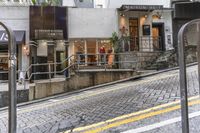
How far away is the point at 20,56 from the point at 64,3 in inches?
308

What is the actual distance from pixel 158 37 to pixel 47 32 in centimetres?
837

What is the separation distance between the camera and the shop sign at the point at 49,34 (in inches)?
814

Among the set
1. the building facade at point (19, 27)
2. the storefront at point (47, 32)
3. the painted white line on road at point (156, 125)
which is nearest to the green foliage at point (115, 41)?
the storefront at point (47, 32)

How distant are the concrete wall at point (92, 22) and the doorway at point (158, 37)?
3.27 m

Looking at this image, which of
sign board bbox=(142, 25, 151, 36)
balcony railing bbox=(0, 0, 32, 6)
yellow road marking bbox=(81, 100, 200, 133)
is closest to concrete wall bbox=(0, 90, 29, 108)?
yellow road marking bbox=(81, 100, 200, 133)

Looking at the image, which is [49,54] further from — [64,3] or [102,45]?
[64,3]

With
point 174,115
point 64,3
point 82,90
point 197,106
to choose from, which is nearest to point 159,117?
point 174,115

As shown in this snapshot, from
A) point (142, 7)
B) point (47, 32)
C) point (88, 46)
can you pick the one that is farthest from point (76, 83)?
point (142, 7)

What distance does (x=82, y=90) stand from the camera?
559 inches

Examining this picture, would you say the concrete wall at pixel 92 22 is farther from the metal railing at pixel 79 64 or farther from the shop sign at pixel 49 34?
the metal railing at pixel 79 64

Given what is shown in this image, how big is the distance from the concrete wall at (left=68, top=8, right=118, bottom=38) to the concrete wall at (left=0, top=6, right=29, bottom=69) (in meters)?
→ 3.26

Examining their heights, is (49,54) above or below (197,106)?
above

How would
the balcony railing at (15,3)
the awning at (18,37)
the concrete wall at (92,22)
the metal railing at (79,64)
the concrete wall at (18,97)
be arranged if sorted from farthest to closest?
the balcony railing at (15,3) → the concrete wall at (92,22) → the awning at (18,37) → the metal railing at (79,64) → the concrete wall at (18,97)

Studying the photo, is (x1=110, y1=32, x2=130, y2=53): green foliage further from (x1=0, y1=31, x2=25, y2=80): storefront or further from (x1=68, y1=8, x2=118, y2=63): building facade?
(x1=0, y1=31, x2=25, y2=80): storefront
